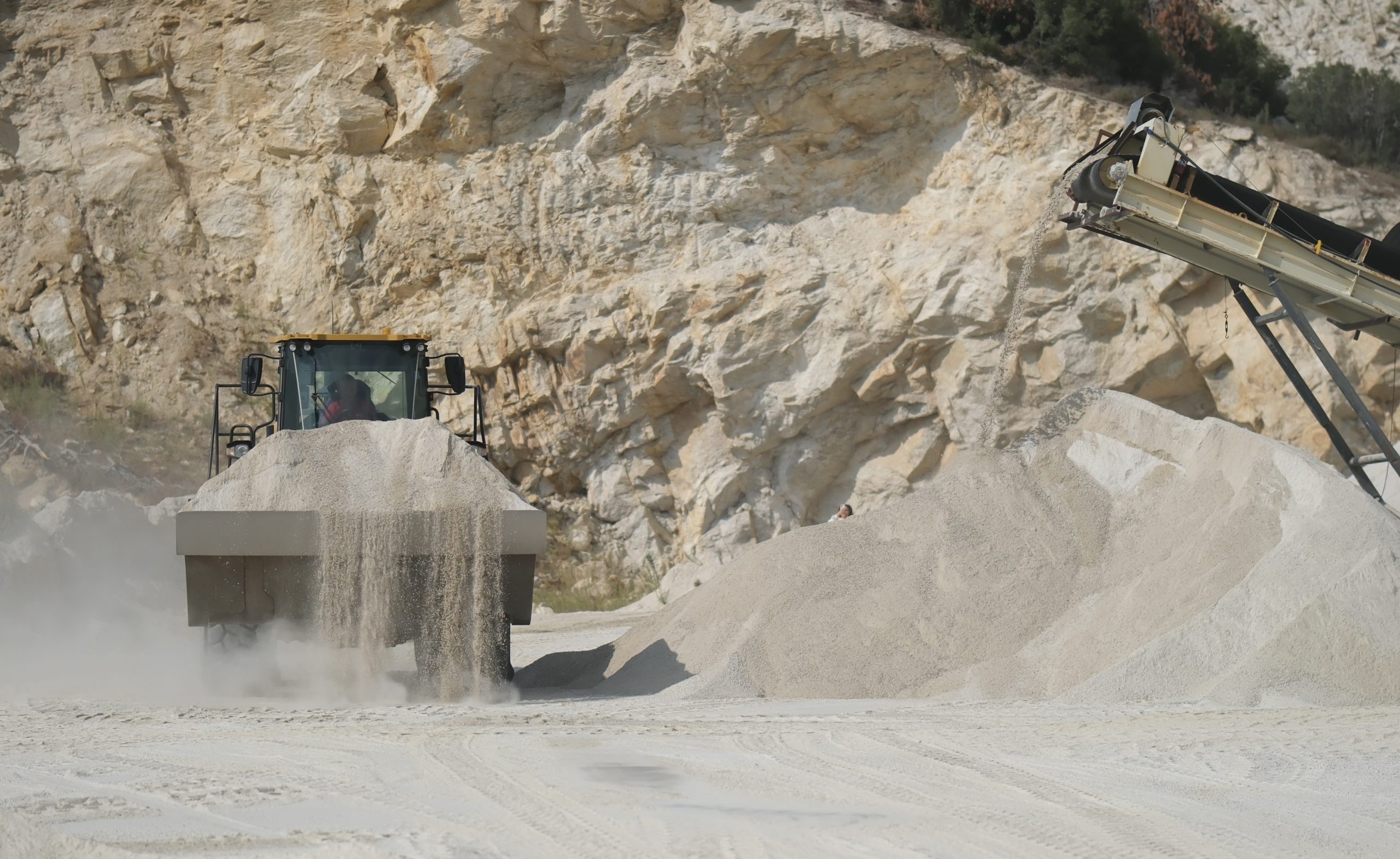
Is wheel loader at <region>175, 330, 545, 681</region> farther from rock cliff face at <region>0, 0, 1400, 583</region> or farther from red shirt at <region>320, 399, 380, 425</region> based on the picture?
rock cliff face at <region>0, 0, 1400, 583</region>

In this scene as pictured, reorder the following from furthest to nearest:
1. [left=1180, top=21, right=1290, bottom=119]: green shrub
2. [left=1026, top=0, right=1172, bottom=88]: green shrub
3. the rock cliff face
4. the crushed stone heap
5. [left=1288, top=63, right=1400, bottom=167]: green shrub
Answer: [left=1180, top=21, right=1290, bottom=119]: green shrub, [left=1288, top=63, right=1400, bottom=167]: green shrub, [left=1026, top=0, right=1172, bottom=88]: green shrub, the rock cliff face, the crushed stone heap

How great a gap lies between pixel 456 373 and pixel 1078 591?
15.6 ft

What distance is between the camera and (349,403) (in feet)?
33.3

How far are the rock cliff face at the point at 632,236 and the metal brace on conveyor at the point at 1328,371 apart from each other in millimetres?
4891

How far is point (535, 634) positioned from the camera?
538 inches

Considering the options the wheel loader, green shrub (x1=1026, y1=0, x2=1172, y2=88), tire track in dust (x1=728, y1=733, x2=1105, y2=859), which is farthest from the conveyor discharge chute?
green shrub (x1=1026, y1=0, x2=1172, y2=88)

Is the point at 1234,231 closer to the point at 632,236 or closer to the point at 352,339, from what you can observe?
the point at 352,339

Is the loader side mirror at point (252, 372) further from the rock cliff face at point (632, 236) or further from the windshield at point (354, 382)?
the rock cliff face at point (632, 236)

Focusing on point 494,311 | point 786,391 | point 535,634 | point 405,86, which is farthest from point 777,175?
point 535,634

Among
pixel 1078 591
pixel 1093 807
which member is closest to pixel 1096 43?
pixel 1078 591

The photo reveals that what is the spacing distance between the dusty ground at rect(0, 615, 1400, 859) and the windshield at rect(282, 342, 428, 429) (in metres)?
3.09

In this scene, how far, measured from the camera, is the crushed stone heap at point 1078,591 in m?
7.62

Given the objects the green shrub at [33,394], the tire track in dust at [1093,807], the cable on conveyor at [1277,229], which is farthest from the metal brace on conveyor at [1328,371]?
the green shrub at [33,394]

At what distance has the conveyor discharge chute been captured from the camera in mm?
9914
